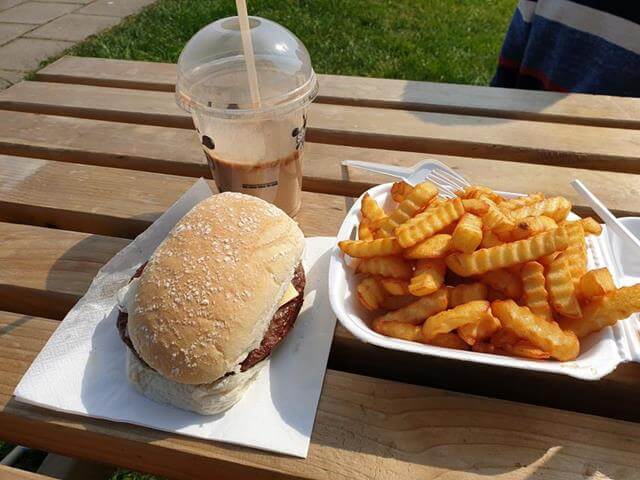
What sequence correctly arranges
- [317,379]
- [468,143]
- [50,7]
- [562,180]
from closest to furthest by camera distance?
[317,379], [562,180], [468,143], [50,7]

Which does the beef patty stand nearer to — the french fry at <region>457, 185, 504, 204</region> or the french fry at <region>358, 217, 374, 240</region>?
the french fry at <region>358, 217, 374, 240</region>

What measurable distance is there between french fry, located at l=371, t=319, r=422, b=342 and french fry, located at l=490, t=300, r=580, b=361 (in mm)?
166

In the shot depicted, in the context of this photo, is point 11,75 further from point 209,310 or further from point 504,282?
point 504,282

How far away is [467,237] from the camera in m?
1.09

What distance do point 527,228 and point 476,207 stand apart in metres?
0.13

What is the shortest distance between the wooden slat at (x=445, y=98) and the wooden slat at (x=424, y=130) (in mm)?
68

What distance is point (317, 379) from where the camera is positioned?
1.19 meters

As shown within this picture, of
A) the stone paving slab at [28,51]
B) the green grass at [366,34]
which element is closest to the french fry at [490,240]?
the green grass at [366,34]

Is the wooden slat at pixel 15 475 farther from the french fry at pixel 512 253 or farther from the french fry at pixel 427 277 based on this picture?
the french fry at pixel 512 253

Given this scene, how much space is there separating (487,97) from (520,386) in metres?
1.46

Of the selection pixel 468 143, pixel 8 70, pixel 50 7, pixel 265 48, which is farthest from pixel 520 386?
pixel 50 7

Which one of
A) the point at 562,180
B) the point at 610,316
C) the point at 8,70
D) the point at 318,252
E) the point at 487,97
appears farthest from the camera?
the point at 8,70

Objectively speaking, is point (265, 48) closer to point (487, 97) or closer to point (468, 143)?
point (468, 143)

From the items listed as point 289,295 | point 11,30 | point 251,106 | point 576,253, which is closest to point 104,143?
point 251,106
